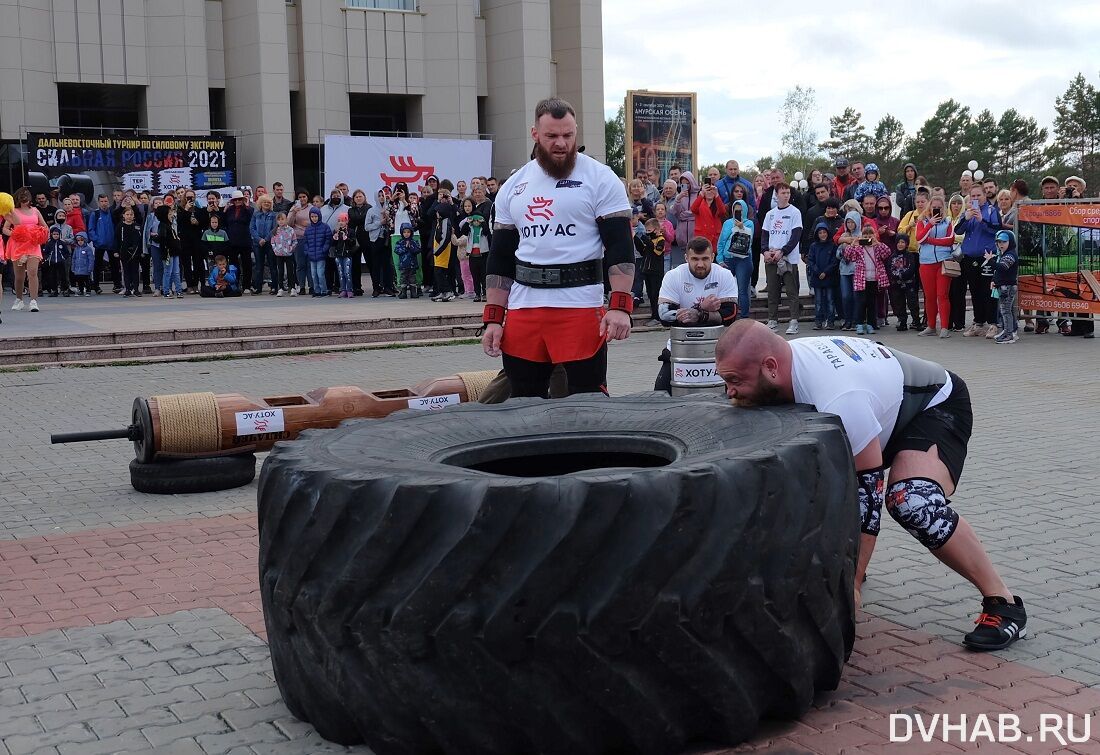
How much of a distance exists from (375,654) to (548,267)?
10.5 ft

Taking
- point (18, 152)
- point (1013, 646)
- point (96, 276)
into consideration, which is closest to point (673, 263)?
point (96, 276)

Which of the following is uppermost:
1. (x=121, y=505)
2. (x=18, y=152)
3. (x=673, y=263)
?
(x=18, y=152)

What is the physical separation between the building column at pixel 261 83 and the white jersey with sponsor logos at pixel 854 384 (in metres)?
31.6

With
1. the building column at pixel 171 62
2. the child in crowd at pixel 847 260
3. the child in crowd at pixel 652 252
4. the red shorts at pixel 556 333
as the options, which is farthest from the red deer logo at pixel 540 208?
the building column at pixel 171 62

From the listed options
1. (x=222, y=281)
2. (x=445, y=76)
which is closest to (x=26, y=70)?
(x=445, y=76)

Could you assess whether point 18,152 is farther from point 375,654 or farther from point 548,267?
point 375,654

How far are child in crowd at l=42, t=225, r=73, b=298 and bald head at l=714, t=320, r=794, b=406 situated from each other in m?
21.2

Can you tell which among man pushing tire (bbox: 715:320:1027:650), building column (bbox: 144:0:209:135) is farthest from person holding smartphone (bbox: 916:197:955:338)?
building column (bbox: 144:0:209:135)

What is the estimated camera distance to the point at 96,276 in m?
24.1

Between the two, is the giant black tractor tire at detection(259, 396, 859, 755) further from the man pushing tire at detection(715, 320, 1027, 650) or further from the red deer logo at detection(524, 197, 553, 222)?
the red deer logo at detection(524, 197, 553, 222)

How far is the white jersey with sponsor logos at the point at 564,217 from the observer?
619 centimetres

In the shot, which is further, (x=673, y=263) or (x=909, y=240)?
(x=673, y=263)

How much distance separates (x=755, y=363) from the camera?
4.23 metres

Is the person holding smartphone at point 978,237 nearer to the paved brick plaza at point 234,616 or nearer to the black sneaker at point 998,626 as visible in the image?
the paved brick plaza at point 234,616
